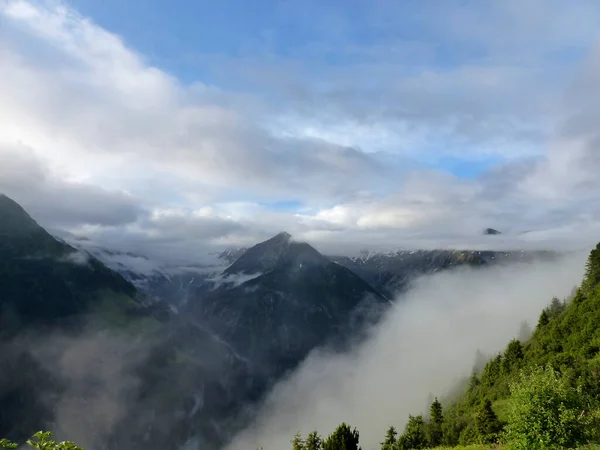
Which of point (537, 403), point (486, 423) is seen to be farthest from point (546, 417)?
point (486, 423)

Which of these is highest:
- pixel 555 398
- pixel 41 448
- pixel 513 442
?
pixel 41 448

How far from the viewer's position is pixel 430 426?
160 metres

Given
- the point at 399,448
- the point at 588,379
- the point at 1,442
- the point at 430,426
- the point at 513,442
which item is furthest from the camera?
the point at 430,426

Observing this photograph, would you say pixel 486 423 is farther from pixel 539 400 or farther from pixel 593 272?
pixel 593 272

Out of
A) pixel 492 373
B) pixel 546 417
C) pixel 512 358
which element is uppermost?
pixel 546 417

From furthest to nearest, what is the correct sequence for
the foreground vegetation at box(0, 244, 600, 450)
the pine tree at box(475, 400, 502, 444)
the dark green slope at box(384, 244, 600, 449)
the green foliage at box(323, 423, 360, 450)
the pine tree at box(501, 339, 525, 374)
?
the pine tree at box(501, 339, 525, 374) → the pine tree at box(475, 400, 502, 444) → the green foliage at box(323, 423, 360, 450) → the dark green slope at box(384, 244, 600, 449) → the foreground vegetation at box(0, 244, 600, 450)

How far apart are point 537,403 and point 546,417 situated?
1.24 meters

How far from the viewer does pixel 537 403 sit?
125ft

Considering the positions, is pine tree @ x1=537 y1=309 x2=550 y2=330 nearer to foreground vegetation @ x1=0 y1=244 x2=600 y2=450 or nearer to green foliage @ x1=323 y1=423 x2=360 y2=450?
foreground vegetation @ x1=0 y1=244 x2=600 y2=450

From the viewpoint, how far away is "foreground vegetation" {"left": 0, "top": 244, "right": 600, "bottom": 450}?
3753 cm

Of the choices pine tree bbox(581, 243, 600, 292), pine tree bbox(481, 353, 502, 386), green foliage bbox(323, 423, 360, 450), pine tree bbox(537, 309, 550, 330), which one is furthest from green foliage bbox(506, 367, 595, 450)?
pine tree bbox(537, 309, 550, 330)

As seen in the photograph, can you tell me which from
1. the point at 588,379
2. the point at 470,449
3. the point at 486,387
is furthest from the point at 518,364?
the point at 470,449

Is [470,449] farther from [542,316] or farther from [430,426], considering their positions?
[542,316]

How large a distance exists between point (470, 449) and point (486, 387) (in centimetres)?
13791
